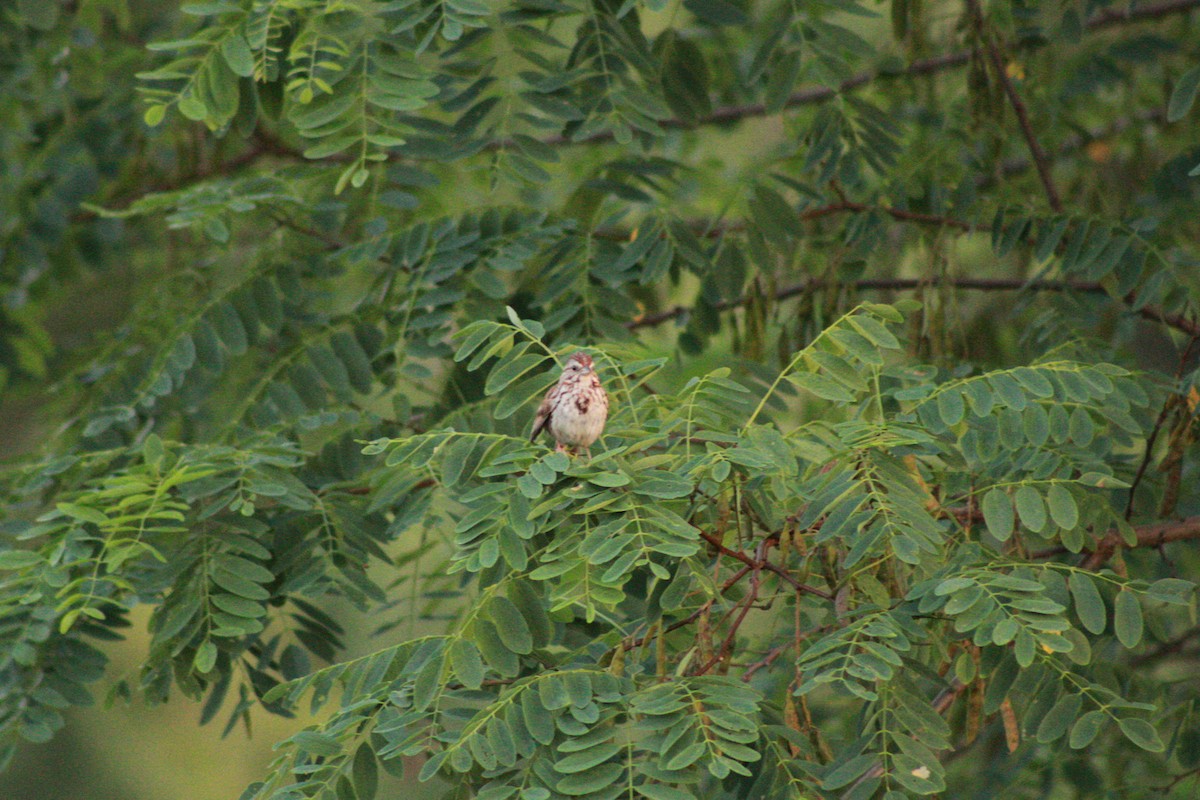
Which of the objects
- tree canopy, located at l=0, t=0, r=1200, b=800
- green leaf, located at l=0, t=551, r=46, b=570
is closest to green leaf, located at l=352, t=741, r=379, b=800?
tree canopy, located at l=0, t=0, r=1200, b=800

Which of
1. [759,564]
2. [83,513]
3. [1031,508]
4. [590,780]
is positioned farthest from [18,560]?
[1031,508]

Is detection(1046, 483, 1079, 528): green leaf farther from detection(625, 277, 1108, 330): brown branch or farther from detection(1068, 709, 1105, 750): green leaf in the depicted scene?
detection(625, 277, 1108, 330): brown branch

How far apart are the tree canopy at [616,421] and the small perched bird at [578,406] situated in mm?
74

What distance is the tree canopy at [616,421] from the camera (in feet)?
9.23

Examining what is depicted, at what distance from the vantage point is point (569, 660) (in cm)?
299

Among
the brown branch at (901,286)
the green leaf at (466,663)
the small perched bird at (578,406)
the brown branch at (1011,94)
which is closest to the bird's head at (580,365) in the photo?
the small perched bird at (578,406)

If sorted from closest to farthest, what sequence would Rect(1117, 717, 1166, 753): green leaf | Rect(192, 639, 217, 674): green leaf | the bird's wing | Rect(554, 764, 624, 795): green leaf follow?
Rect(554, 764, 624, 795): green leaf < Rect(1117, 717, 1166, 753): green leaf < Rect(192, 639, 217, 674): green leaf < the bird's wing

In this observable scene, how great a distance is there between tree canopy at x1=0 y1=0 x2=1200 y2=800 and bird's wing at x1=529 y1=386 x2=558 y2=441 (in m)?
0.13

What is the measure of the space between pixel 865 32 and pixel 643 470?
6.63 m

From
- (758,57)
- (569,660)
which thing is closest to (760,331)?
(758,57)

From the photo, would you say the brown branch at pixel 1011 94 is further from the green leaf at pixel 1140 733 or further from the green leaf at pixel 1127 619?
the green leaf at pixel 1140 733

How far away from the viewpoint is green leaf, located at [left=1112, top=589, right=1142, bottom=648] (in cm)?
291

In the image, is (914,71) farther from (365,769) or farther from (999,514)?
(365,769)

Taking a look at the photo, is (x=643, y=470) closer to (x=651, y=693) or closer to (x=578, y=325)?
(x=651, y=693)
